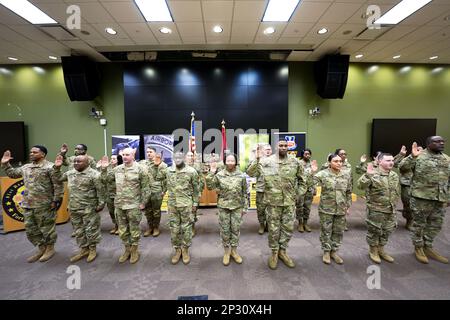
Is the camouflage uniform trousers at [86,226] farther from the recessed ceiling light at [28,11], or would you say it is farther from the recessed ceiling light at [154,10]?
the recessed ceiling light at [28,11]

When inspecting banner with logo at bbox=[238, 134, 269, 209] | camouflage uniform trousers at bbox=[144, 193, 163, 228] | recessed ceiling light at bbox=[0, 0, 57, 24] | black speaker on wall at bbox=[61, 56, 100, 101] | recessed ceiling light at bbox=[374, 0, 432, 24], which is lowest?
camouflage uniform trousers at bbox=[144, 193, 163, 228]

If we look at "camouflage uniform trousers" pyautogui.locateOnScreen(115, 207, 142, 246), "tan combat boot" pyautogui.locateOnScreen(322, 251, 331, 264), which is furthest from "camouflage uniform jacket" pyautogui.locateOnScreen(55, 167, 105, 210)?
"tan combat boot" pyautogui.locateOnScreen(322, 251, 331, 264)

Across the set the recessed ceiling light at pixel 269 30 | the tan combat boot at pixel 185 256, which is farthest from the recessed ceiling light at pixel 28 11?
the tan combat boot at pixel 185 256

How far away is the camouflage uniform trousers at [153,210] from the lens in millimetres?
3781

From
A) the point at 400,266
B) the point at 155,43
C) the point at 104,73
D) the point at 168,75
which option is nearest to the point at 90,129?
the point at 104,73

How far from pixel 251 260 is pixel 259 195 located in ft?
4.01

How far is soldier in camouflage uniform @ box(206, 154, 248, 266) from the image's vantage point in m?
2.80

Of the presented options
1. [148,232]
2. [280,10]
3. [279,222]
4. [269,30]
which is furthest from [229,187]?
[269,30]

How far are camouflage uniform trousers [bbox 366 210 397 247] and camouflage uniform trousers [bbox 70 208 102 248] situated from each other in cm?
411

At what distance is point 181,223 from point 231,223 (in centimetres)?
75

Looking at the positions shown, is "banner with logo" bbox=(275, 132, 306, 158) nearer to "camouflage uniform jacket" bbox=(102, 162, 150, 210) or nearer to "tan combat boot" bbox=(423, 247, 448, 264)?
"tan combat boot" bbox=(423, 247, 448, 264)

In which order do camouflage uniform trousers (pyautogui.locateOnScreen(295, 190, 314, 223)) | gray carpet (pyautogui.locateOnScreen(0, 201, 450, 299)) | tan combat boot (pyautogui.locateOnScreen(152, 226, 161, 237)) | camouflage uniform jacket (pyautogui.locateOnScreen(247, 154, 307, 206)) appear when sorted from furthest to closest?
camouflage uniform trousers (pyautogui.locateOnScreen(295, 190, 314, 223)) < tan combat boot (pyautogui.locateOnScreen(152, 226, 161, 237)) < camouflage uniform jacket (pyautogui.locateOnScreen(247, 154, 307, 206)) < gray carpet (pyautogui.locateOnScreen(0, 201, 450, 299))

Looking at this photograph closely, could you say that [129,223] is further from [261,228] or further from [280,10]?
[280,10]
